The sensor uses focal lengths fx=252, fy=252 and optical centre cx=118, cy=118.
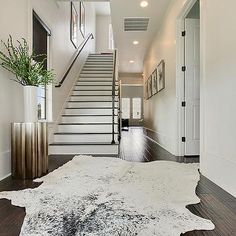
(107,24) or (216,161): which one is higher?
(107,24)

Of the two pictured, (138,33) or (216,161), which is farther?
(138,33)

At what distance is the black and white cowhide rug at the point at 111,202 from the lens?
1481mm

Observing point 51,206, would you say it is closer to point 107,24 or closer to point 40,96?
point 40,96

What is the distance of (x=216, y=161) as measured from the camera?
102 inches

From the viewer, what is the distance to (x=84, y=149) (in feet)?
14.4

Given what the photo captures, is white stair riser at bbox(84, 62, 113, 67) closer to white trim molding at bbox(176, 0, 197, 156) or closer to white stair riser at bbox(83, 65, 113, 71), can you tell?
white stair riser at bbox(83, 65, 113, 71)

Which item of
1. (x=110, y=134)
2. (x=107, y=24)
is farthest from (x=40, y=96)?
(x=107, y=24)

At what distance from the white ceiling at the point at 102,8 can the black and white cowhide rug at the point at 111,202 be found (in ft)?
35.3

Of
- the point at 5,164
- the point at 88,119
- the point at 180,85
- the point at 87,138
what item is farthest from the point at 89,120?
the point at 5,164

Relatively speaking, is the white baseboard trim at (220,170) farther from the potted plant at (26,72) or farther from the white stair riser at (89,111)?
the white stair riser at (89,111)

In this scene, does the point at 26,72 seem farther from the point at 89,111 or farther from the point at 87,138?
the point at 89,111

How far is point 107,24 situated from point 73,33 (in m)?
7.04

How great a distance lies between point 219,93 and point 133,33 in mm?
4671

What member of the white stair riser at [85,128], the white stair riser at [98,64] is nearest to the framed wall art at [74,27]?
the white stair riser at [98,64]
